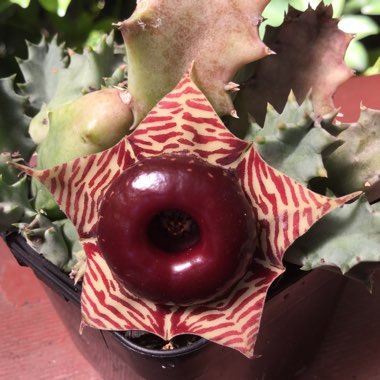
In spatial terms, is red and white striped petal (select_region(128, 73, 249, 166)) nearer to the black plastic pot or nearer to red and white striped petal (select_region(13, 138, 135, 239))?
red and white striped petal (select_region(13, 138, 135, 239))

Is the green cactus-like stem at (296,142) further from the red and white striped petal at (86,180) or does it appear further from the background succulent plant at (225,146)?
the red and white striped petal at (86,180)

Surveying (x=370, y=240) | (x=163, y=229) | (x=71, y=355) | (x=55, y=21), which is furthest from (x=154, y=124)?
(x=55, y=21)

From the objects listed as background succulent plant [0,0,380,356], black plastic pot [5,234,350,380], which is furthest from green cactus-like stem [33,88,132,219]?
black plastic pot [5,234,350,380]

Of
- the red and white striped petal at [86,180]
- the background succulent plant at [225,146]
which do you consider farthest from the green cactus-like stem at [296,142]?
the red and white striped petal at [86,180]

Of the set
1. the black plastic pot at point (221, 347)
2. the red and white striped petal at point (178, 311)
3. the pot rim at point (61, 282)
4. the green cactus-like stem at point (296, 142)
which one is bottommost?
the black plastic pot at point (221, 347)

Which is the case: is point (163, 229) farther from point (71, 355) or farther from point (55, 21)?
point (55, 21)

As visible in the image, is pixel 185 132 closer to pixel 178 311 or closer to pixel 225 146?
pixel 225 146

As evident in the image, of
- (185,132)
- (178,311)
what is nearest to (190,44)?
(185,132)

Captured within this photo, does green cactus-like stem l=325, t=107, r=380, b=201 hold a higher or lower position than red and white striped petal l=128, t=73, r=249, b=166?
lower
